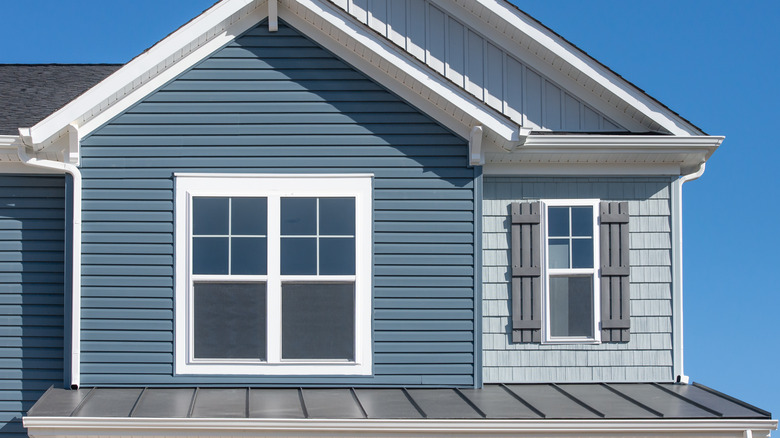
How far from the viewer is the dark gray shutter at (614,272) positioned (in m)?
8.82

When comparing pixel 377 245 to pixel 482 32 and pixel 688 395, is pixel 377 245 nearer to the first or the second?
pixel 482 32

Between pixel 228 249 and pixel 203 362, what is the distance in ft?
3.77

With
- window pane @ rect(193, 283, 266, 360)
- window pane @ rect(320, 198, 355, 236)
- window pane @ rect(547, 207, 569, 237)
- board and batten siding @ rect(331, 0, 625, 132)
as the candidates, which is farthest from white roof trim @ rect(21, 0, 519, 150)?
window pane @ rect(193, 283, 266, 360)

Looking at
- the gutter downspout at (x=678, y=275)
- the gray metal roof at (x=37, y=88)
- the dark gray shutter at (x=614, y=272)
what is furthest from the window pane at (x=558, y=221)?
the gray metal roof at (x=37, y=88)

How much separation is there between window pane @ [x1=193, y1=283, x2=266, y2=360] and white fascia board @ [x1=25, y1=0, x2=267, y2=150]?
6.57 feet

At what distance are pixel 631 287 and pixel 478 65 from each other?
2.97 m

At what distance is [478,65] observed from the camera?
9.14 metres

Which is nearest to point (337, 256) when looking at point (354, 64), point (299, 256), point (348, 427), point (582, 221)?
point (299, 256)

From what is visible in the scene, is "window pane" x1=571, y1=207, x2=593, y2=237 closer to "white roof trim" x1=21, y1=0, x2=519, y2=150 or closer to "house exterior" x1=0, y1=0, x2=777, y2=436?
"house exterior" x1=0, y1=0, x2=777, y2=436

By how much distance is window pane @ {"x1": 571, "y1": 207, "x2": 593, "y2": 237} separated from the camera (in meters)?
8.88

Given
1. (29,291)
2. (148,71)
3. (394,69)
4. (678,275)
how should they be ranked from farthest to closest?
1. (678,275)
2. (29,291)
3. (394,69)
4. (148,71)

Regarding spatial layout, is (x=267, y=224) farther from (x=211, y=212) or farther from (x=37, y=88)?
(x=37, y=88)

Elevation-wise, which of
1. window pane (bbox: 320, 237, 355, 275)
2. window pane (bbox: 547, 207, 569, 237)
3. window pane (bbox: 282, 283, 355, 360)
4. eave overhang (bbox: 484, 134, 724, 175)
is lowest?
window pane (bbox: 282, 283, 355, 360)

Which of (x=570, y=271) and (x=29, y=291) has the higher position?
(x=570, y=271)
